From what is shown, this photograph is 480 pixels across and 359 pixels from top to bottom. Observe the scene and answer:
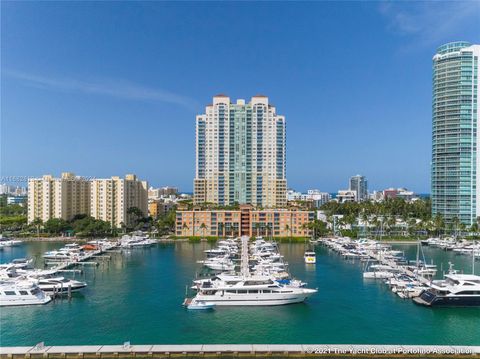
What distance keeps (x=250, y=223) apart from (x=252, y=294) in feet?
141

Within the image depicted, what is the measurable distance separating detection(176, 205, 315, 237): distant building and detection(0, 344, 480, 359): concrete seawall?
2017 inches

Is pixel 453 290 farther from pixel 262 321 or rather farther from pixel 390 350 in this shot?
pixel 262 321

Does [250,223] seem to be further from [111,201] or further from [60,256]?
[60,256]

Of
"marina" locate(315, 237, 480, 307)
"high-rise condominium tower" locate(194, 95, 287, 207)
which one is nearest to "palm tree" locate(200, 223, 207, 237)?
"high-rise condominium tower" locate(194, 95, 287, 207)

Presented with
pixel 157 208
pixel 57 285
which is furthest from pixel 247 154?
pixel 57 285

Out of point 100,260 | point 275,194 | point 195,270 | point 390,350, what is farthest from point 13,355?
point 275,194

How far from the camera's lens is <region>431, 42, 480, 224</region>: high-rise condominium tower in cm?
7231

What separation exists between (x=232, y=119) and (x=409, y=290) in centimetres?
5982

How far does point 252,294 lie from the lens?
28859mm

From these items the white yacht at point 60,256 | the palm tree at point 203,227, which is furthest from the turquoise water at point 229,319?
the palm tree at point 203,227

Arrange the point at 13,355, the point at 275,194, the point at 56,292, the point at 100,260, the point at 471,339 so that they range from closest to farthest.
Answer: the point at 13,355, the point at 471,339, the point at 56,292, the point at 100,260, the point at 275,194

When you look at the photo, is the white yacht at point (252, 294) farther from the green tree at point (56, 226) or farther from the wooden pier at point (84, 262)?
the green tree at point (56, 226)

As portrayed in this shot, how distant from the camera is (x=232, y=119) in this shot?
86125 millimetres

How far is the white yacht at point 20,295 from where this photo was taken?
28.7m
